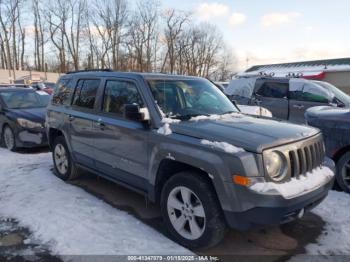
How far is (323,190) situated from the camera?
11.9 ft

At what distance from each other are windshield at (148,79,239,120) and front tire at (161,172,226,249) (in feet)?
2.89

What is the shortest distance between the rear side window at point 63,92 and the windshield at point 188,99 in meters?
2.01

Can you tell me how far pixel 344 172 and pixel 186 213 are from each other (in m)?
2.89

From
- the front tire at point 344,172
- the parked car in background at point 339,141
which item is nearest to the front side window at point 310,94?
the parked car in background at point 339,141

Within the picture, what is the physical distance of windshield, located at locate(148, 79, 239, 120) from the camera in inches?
165

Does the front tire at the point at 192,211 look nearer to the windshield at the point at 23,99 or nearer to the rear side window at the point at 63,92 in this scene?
the rear side window at the point at 63,92

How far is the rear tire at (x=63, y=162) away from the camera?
582 centimetres

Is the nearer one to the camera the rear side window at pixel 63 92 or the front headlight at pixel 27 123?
the rear side window at pixel 63 92

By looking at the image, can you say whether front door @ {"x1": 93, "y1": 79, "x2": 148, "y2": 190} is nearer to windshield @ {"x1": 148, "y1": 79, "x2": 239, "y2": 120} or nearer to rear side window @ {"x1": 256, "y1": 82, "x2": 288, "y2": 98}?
windshield @ {"x1": 148, "y1": 79, "x2": 239, "y2": 120}

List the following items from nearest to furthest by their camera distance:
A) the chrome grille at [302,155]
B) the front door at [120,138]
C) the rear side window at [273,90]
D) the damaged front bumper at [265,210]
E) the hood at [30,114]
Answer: the damaged front bumper at [265,210], the chrome grille at [302,155], the front door at [120,138], the hood at [30,114], the rear side window at [273,90]

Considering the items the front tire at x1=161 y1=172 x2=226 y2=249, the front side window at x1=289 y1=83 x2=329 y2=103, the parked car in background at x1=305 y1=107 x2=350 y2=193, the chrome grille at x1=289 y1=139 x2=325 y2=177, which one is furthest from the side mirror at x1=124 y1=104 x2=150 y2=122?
the front side window at x1=289 y1=83 x2=329 y2=103

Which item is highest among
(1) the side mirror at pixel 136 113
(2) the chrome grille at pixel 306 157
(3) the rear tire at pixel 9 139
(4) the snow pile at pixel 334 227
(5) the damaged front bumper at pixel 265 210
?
(1) the side mirror at pixel 136 113

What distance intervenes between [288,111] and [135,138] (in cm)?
690

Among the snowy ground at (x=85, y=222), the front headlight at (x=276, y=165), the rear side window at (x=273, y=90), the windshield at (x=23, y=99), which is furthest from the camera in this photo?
the rear side window at (x=273, y=90)
